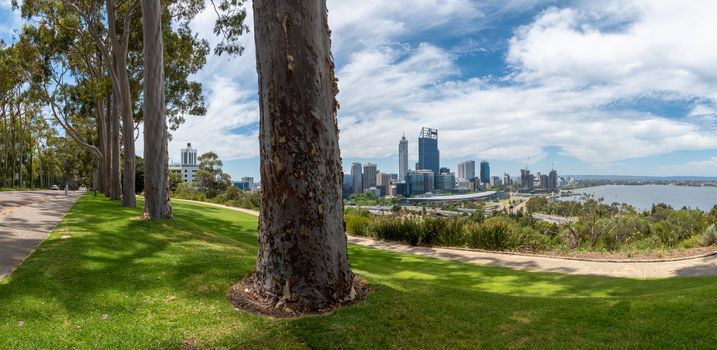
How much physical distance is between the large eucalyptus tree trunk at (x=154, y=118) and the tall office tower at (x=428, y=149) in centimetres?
6163

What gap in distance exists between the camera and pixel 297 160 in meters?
4.25

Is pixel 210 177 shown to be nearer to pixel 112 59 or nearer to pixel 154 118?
pixel 112 59

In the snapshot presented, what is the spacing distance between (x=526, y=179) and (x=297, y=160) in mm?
43006

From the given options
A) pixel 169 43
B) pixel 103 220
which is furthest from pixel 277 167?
pixel 169 43

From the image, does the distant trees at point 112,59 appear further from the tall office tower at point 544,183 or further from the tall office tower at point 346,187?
the tall office tower at point 544,183

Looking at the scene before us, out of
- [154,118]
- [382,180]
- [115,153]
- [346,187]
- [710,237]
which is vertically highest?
[154,118]

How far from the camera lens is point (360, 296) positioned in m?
4.57

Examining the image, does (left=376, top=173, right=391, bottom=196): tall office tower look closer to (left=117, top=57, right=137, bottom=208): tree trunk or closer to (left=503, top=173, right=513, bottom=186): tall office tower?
(left=503, top=173, right=513, bottom=186): tall office tower

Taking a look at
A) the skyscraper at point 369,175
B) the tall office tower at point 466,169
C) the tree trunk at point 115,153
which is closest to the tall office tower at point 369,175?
the skyscraper at point 369,175

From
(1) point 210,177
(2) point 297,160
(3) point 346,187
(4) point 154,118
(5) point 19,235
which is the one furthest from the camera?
(1) point 210,177

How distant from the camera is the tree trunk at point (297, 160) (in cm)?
425

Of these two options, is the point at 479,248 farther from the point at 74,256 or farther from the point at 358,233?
the point at 74,256

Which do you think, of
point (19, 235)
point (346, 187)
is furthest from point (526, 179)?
point (19, 235)

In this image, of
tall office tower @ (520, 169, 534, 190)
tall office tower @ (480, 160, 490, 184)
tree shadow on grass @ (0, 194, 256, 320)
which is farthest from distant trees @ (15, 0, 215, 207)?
tall office tower @ (480, 160, 490, 184)
